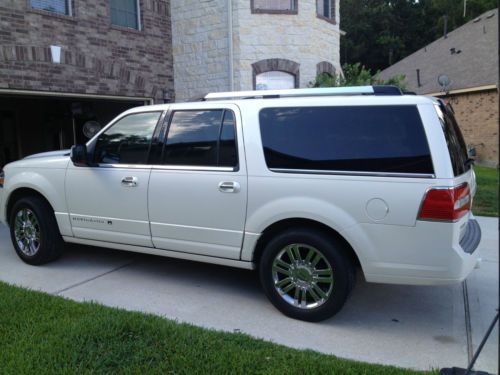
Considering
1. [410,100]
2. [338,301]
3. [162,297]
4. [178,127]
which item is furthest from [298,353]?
[178,127]

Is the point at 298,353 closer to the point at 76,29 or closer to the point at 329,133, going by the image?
the point at 329,133

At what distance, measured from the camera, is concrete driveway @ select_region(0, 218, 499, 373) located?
362 centimetres

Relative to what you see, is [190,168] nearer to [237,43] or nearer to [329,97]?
[329,97]

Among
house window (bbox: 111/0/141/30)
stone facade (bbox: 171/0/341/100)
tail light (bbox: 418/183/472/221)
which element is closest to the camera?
tail light (bbox: 418/183/472/221)

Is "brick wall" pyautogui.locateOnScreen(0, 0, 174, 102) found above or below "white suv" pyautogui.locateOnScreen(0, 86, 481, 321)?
above

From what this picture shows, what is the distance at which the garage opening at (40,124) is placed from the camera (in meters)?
13.5

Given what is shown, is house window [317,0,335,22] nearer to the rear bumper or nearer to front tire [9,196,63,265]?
front tire [9,196,63,265]

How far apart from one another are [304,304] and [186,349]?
3.84ft

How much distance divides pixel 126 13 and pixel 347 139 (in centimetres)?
834

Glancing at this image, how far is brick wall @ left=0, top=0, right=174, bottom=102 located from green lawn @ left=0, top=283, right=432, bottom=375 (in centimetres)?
589

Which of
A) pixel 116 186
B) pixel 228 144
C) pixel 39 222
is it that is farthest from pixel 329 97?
pixel 39 222

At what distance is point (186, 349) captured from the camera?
3.35 metres

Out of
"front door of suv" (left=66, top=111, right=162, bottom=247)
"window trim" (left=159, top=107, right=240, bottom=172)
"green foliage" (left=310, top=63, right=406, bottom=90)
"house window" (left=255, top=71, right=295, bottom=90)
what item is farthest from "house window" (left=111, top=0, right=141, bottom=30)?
"window trim" (left=159, top=107, right=240, bottom=172)

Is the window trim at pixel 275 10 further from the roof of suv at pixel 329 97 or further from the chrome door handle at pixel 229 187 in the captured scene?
the chrome door handle at pixel 229 187
